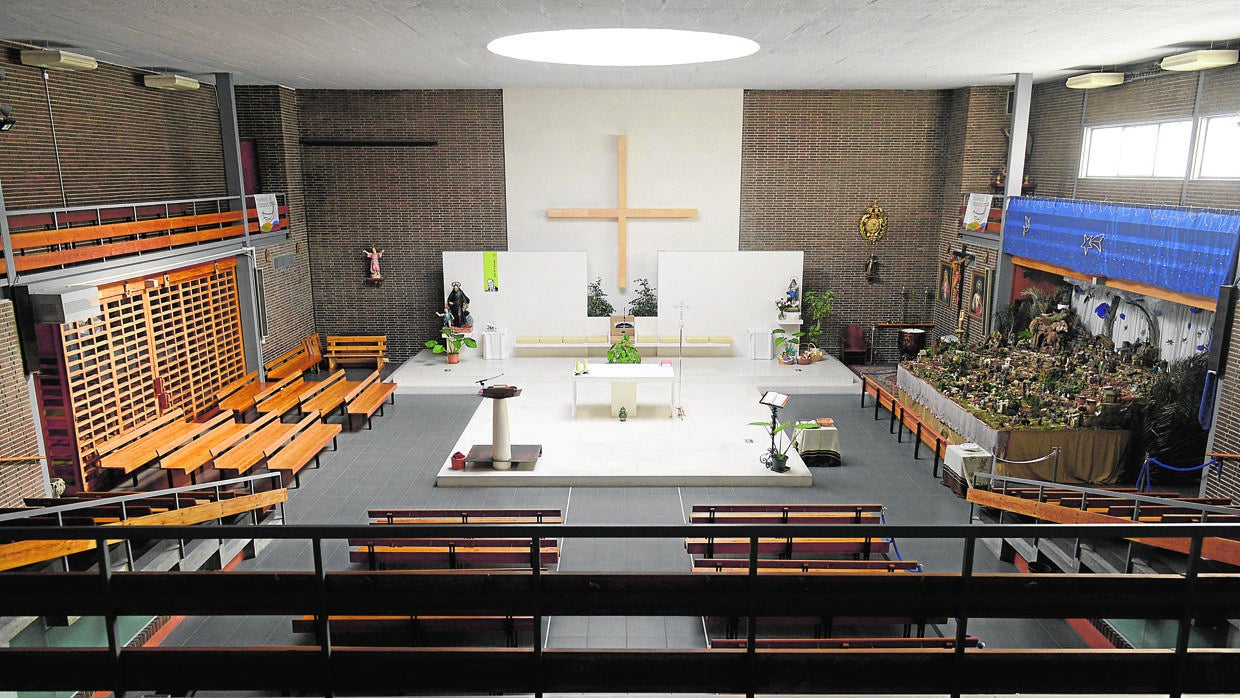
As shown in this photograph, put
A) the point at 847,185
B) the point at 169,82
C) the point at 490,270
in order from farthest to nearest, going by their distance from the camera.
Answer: the point at 847,185, the point at 490,270, the point at 169,82

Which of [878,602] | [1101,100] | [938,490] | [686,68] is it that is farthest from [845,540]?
[1101,100]

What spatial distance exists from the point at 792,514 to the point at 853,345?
428 inches

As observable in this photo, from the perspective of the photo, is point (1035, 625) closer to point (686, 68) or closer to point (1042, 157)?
point (686, 68)

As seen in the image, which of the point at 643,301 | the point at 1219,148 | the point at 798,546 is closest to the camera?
the point at 798,546

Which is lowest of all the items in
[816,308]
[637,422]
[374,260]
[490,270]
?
[637,422]

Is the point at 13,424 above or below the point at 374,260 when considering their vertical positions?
below

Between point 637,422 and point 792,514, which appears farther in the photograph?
point 637,422

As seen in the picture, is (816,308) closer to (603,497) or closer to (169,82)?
(603,497)

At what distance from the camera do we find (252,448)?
11102 mm

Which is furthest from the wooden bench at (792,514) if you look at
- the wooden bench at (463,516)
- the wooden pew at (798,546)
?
the wooden bench at (463,516)

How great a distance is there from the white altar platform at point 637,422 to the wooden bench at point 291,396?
1983 mm

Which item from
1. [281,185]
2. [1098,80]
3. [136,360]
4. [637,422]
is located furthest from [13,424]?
[1098,80]

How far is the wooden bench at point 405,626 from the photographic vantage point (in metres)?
6.80

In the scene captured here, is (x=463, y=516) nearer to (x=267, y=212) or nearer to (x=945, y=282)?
(x=267, y=212)
